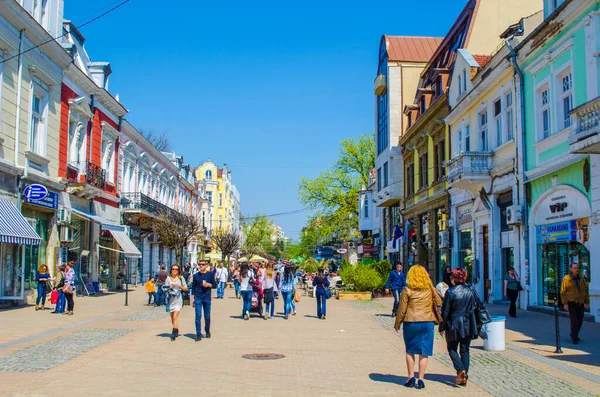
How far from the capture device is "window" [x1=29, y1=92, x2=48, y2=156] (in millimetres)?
22400

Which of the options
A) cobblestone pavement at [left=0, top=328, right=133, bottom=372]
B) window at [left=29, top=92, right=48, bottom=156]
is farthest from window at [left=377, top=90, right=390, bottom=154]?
cobblestone pavement at [left=0, top=328, right=133, bottom=372]

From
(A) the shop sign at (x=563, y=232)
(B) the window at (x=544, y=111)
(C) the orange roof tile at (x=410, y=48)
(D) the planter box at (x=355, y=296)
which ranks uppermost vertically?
(C) the orange roof tile at (x=410, y=48)

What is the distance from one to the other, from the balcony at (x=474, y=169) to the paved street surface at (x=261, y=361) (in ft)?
24.4

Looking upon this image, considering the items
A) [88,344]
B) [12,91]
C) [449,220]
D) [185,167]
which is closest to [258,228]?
[185,167]

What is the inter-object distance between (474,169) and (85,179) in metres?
16.3

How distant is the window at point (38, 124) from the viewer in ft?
73.5

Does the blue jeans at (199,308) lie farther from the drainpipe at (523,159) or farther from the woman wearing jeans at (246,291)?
the drainpipe at (523,159)

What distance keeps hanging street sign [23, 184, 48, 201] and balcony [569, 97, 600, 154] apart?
16436mm

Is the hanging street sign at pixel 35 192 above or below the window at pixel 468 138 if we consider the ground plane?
below

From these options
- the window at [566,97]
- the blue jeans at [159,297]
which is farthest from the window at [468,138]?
the blue jeans at [159,297]

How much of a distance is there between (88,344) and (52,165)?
1354cm

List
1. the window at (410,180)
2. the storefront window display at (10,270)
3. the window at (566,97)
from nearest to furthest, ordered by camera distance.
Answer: the window at (566,97), the storefront window display at (10,270), the window at (410,180)

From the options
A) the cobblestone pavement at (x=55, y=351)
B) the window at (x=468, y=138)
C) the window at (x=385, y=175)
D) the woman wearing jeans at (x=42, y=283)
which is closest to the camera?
the cobblestone pavement at (x=55, y=351)

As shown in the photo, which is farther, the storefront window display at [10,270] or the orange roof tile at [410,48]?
the orange roof tile at [410,48]
